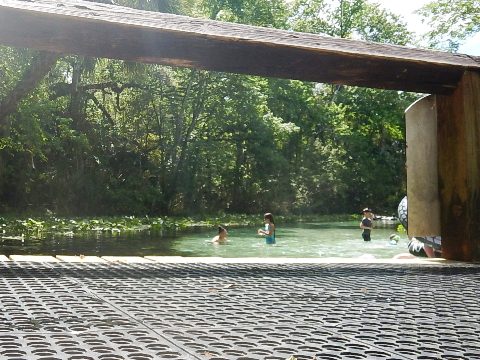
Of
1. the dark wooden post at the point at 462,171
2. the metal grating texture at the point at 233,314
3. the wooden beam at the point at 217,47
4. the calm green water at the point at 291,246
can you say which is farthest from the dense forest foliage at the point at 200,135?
the metal grating texture at the point at 233,314

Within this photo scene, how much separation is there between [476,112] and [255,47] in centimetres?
186

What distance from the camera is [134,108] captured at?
2941cm

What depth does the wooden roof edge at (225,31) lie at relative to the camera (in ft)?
12.0

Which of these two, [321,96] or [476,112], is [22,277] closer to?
[476,112]

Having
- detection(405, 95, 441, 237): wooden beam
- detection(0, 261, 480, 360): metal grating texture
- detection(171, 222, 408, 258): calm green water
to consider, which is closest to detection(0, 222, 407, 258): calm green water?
detection(171, 222, 408, 258): calm green water

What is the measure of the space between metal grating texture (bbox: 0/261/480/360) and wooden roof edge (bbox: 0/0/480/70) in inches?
59.9

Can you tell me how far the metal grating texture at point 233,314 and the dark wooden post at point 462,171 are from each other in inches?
41.7

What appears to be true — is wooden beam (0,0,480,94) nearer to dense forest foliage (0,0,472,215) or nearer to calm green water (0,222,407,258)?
calm green water (0,222,407,258)

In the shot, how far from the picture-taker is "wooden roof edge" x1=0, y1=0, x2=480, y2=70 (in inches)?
143

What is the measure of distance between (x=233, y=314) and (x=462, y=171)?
3023mm

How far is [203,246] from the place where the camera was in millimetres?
15664

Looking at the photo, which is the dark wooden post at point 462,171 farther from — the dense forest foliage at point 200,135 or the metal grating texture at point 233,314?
the dense forest foliage at point 200,135

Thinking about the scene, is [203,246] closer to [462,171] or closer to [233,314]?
[462,171]

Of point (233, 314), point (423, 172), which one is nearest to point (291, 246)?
point (423, 172)
